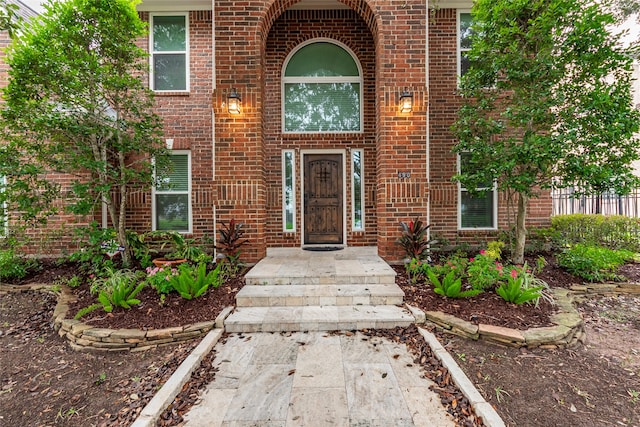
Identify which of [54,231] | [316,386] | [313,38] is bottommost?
[316,386]

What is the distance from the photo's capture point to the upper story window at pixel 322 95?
5797mm

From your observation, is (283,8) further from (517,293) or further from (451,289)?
(517,293)

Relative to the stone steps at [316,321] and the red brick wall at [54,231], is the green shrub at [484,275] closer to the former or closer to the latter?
the stone steps at [316,321]

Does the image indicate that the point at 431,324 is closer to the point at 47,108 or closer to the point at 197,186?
the point at 197,186

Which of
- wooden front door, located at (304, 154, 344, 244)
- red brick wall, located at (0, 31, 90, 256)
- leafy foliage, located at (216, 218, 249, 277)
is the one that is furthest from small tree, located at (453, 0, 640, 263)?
red brick wall, located at (0, 31, 90, 256)

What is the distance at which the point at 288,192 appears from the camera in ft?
19.1

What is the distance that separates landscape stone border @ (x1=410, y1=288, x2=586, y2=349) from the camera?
2631mm

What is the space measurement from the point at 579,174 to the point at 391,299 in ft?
10.0

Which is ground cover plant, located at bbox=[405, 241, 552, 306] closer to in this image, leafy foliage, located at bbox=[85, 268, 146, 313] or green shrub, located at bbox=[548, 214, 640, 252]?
green shrub, located at bbox=[548, 214, 640, 252]

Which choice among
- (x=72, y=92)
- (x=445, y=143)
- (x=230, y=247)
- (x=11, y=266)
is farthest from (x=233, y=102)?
(x=11, y=266)

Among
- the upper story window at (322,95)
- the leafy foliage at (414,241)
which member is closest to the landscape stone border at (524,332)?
the leafy foliage at (414,241)

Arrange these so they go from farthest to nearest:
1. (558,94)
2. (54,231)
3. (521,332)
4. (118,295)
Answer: (54,231) → (558,94) → (118,295) → (521,332)

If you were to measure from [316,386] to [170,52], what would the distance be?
650 centimetres

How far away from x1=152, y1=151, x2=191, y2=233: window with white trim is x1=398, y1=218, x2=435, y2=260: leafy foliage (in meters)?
4.21
